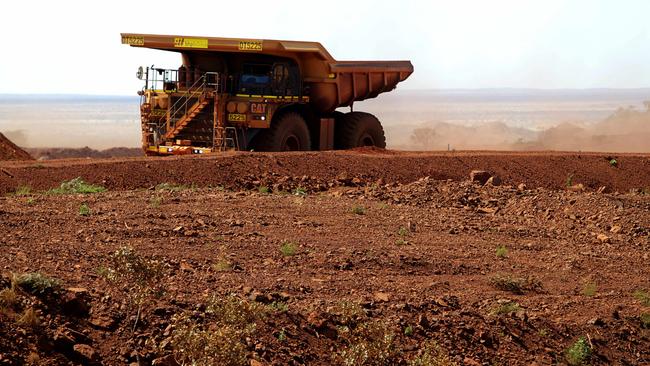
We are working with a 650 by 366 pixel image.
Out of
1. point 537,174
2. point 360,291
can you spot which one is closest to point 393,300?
point 360,291

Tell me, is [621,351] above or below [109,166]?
below

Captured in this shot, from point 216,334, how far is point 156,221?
547 cm

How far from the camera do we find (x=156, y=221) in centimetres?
1483

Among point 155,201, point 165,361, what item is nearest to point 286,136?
point 155,201

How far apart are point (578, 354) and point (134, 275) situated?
4.42 m

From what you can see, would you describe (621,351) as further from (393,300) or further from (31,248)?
(31,248)

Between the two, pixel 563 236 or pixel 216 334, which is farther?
pixel 563 236

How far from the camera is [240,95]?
2719 centimetres

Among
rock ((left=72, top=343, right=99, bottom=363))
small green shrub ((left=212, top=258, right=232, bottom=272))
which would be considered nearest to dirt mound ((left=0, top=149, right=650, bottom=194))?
small green shrub ((left=212, top=258, right=232, bottom=272))

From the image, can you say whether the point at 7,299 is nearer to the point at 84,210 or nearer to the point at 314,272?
the point at 314,272

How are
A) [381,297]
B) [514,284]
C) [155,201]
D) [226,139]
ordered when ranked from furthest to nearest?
1. [226,139]
2. [155,201]
3. [514,284]
4. [381,297]

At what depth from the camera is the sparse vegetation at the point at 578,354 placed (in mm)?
11758

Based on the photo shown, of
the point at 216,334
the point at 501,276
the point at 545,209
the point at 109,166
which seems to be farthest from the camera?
the point at 109,166

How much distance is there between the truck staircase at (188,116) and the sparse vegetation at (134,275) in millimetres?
16655
